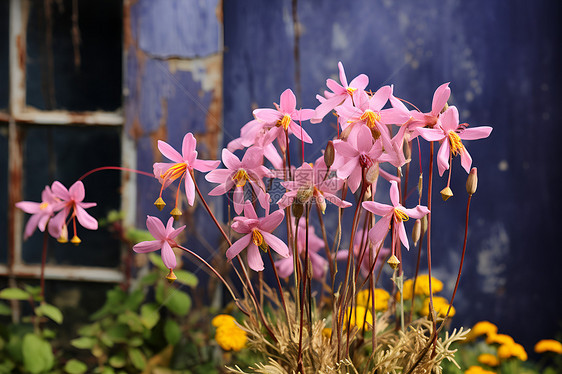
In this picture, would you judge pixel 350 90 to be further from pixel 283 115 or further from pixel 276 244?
pixel 276 244

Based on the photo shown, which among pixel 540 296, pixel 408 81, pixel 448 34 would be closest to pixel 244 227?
pixel 408 81

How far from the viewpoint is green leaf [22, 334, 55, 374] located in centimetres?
105

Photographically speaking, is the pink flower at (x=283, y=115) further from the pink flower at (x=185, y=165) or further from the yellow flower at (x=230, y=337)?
the yellow flower at (x=230, y=337)

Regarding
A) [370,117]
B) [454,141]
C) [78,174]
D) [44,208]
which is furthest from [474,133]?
[78,174]

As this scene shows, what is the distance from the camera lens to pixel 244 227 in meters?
0.57

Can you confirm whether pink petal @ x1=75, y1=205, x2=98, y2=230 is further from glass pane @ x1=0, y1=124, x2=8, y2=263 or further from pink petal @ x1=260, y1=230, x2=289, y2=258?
glass pane @ x1=0, y1=124, x2=8, y2=263

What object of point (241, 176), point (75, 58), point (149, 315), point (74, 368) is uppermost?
point (75, 58)

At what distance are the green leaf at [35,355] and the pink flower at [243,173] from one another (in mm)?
785

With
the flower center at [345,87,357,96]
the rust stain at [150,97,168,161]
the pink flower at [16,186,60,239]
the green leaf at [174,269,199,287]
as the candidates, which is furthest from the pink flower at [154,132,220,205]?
the rust stain at [150,97,168,161]

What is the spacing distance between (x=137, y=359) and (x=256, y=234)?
73 centimetres

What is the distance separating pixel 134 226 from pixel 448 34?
1.13 meters

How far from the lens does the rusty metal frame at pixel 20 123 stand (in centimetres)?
135

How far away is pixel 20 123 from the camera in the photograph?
137 cm

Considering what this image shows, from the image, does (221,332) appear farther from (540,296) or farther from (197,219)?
(540,296)
